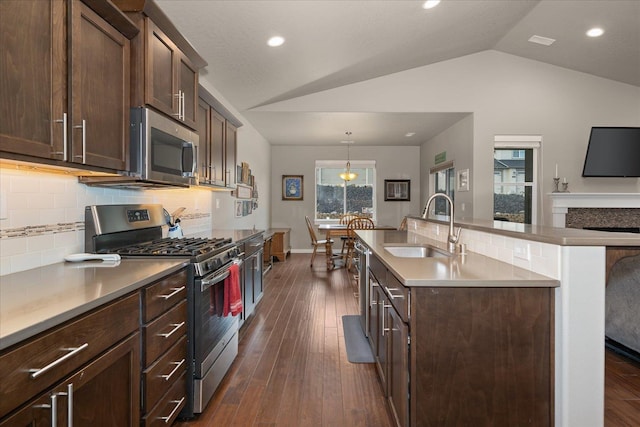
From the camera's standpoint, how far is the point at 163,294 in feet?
5.55

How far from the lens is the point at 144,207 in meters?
2.62

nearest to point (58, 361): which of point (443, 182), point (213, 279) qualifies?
point (213, 279)

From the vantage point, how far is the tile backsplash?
5.15 ft

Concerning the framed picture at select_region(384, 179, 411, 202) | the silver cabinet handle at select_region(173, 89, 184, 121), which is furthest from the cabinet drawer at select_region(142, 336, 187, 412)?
the framed picture at select_region(384, 179, 411, 202)

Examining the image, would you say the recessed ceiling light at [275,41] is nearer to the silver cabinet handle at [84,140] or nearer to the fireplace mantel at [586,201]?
the silver cabinet handle at [84,140]

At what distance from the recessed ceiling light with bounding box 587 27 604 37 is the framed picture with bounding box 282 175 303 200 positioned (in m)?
5.89

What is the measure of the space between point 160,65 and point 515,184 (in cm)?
558

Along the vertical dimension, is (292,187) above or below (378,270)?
above

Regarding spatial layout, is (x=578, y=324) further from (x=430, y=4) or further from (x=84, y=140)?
(x=430, y=4)

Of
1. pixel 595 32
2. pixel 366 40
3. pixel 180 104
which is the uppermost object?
pixel 595 32

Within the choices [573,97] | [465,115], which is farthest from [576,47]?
[465,115]

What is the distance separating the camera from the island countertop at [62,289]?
95cm

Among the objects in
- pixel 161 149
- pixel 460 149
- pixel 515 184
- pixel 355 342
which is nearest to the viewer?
pixel 161 149

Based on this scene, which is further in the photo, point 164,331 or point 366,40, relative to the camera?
point 366,40
